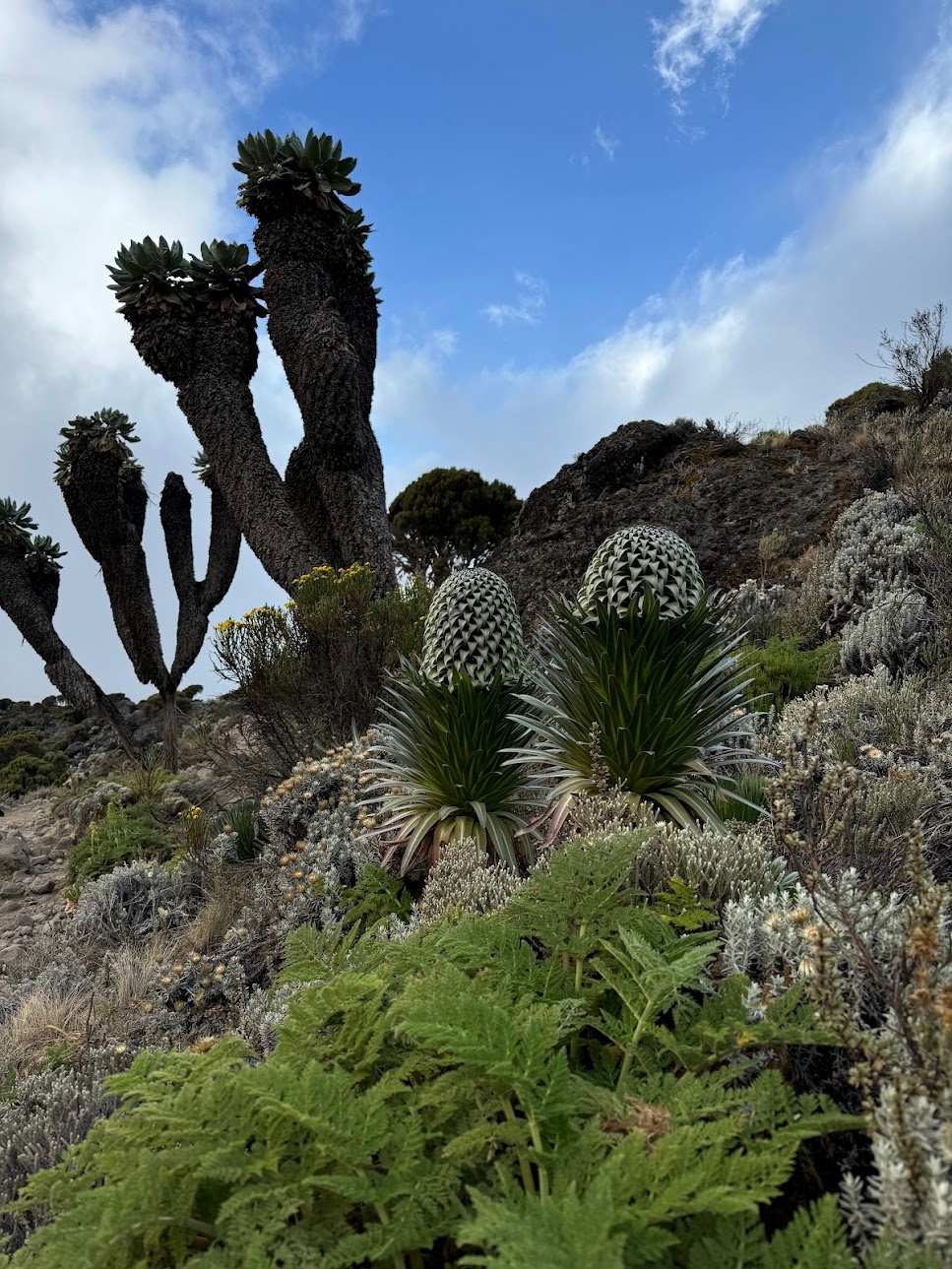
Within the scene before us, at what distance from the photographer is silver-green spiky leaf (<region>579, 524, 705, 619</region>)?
12.6 feet

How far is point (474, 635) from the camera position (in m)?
4.33

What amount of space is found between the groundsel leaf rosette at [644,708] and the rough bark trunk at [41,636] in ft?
56.9

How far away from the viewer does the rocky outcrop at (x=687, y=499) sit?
11719mm

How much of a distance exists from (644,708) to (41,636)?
1903cm

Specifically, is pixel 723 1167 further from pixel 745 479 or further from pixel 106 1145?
pixel 745 479

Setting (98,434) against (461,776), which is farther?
(98,434)

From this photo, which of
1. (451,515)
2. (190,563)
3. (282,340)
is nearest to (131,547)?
(190,563)

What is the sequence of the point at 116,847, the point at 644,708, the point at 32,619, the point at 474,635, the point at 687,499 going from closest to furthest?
1. the point at 644,708
2. the point at 474,635
3. the point at 116,847
4. the point at 687,499
5. the point at 32,619

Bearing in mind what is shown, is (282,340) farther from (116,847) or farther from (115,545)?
(116,847)

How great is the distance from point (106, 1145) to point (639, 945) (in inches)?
45.3

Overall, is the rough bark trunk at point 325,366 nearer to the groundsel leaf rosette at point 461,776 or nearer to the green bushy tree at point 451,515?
the groundsel leaf rosette at point 461,776

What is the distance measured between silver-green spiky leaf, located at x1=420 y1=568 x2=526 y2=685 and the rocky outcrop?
20.2 ft

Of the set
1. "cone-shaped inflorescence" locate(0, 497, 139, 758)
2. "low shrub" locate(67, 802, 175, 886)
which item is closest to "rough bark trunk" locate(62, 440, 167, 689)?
"cone-shaped inflorescence" locate(0, 497, 139, 758)

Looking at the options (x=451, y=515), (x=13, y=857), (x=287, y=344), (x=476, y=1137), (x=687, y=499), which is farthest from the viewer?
(x=451, y=515)
